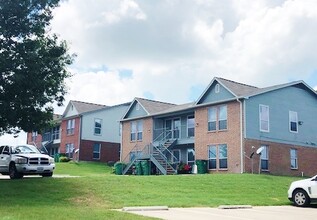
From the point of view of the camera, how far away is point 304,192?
1848 centimetres

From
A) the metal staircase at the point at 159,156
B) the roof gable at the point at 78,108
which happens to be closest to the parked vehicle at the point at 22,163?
the metal staircase at the point at 159,156

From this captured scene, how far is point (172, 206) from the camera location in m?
16.5

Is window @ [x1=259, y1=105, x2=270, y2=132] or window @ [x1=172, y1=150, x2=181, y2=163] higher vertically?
window @ [x1=259, y1=105, x2=270, y2=132]

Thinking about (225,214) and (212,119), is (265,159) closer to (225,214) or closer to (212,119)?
(212,119)

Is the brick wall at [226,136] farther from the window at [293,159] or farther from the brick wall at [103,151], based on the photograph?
the brick wall at [103,151]

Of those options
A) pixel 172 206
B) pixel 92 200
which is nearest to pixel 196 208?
pixel 172 206

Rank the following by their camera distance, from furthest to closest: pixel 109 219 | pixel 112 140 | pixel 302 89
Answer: pixel 112 140 < pixel 302 89 < pixel 109 219

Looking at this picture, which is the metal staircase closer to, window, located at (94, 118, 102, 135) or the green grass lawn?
the green grass lawn

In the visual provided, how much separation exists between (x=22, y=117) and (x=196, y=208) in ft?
32.0

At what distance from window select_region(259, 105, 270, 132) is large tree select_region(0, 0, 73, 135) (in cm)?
1602

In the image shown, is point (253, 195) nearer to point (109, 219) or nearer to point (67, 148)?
point (109, 219)

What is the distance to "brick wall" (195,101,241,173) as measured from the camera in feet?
103

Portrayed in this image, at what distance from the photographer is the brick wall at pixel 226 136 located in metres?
31.5

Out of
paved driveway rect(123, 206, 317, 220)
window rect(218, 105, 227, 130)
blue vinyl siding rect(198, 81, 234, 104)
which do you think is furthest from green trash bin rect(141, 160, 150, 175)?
paved driveway rect(123, 206, 317, 220)
